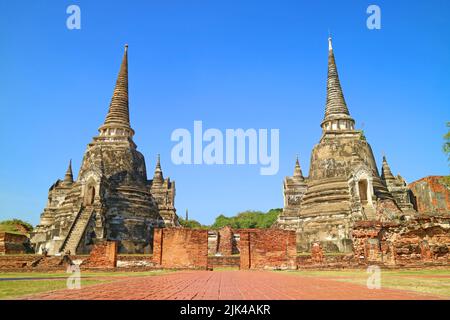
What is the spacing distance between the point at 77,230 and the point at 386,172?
27073 mm

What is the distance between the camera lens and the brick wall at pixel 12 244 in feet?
74.5

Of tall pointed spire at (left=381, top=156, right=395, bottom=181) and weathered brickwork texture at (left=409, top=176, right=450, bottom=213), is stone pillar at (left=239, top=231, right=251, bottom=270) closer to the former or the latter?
tall pointed spire at (left=381, top=156, right=395, bottom=181)

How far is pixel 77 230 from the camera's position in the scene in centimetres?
2550

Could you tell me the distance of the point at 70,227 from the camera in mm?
25453


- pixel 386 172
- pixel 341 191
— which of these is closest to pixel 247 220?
pixel 386 172

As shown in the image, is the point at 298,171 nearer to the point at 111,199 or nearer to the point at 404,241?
the point at 111,199

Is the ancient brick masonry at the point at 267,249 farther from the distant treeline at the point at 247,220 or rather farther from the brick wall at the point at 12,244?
the distant treeline at the point at 247,220

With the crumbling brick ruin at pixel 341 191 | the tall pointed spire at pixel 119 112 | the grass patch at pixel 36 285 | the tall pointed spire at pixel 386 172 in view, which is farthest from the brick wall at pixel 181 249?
the tall pointed spire at pixel 386 172

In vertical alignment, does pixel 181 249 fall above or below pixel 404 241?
below

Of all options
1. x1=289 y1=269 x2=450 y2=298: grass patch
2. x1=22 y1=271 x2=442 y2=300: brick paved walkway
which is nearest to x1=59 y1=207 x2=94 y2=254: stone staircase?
x1=289 y1=269 x2=450 y2=298: grass patch

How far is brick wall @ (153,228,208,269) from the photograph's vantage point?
15.3 meters
